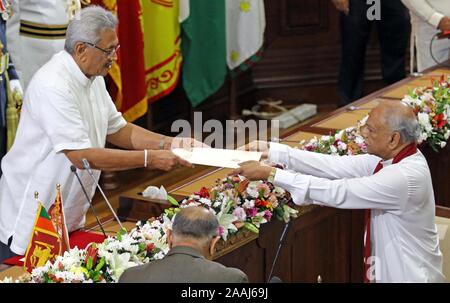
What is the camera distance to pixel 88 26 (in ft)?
14.5

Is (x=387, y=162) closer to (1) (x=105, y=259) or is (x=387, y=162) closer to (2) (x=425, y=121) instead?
(1) (x=105, y=259)

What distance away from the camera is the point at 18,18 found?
5703 millimetres

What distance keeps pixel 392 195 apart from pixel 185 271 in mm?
1147

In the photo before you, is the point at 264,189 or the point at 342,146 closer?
the point at 264,189

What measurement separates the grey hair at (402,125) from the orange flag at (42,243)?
136cm

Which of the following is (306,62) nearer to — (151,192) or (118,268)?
(151,192)

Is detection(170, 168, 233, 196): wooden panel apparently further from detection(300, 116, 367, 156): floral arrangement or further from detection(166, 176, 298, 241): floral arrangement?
detection(300, 116, 367, 156): floral arrangement

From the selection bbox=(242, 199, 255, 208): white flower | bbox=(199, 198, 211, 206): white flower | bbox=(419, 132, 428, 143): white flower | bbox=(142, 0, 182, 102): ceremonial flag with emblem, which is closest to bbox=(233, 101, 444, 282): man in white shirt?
bbox=(242, 199, 255, 208): white flower

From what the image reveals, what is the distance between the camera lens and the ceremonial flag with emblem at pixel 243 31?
326 inches

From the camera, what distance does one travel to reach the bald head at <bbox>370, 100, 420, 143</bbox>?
3.97 meters

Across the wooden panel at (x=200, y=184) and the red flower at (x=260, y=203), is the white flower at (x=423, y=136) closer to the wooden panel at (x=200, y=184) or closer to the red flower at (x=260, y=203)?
the wooden panel at (x=200, y=184)

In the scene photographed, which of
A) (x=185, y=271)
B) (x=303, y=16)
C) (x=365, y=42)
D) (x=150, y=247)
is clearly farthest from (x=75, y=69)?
(x=303, y=16)

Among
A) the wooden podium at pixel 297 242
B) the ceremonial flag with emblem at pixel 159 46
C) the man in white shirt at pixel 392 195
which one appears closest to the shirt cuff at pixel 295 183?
the man in white shirt at pixel 392 195

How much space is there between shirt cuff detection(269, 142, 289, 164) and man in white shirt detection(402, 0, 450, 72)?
3.06 metres
